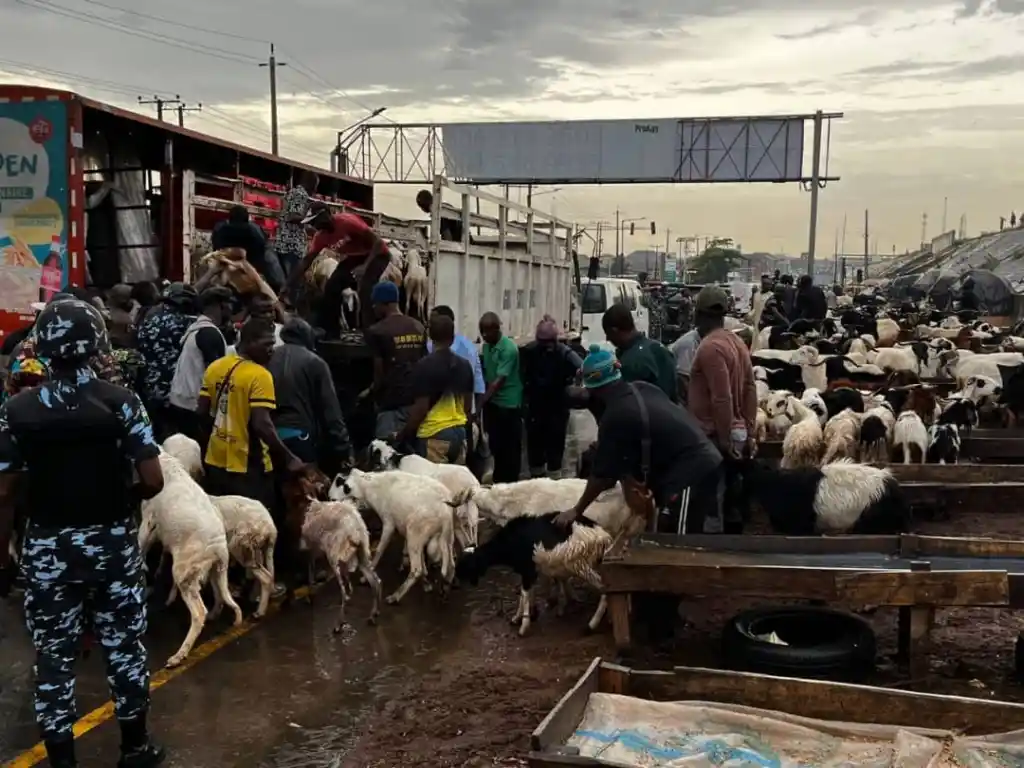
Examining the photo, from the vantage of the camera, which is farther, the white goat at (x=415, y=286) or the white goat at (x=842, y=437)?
the white goat at (x=415, y=286)

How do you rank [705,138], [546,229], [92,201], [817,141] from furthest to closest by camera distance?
1. [705,138]
2. [817,141]
3. [546,229]
4. [92,201]

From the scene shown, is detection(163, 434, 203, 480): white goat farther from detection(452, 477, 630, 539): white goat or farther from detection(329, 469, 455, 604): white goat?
detection(452, 477, 630, 539): white goat

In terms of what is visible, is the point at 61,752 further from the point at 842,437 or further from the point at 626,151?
the point at 626,151

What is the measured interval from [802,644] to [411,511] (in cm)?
250

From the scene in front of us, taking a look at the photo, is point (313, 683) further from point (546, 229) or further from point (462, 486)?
point (546, 229)

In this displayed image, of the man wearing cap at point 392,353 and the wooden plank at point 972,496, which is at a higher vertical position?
the man wearing cap at point 392,353

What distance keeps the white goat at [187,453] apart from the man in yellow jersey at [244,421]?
231mm

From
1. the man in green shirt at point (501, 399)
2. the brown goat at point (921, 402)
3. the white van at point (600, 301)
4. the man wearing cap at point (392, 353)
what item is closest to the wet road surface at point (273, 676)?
the man wearing cap at point (392, 353)

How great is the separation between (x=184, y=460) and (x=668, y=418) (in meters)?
3.24

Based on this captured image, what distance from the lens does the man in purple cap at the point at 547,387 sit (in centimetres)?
942

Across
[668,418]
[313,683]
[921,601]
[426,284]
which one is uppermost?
[426,284]

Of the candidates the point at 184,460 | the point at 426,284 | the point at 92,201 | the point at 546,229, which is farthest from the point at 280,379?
the point at 546,229

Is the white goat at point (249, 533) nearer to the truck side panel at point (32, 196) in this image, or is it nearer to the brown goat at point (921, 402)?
the truck side panel at point (32, 196)

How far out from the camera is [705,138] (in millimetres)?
31047
